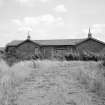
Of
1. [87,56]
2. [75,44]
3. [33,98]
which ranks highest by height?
[75,44]

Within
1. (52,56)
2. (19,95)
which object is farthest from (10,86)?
(52,56)

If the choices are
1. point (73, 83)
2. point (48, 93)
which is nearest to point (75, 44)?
point (73, 83)

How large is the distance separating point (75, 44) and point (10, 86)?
18.6 metres

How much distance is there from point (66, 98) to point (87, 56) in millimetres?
16315

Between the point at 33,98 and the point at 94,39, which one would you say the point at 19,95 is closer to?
the point at 33,98

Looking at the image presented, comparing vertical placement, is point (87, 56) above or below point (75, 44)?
below

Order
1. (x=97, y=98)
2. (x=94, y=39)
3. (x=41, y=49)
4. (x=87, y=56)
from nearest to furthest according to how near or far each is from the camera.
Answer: (x=97, y=98) → (x=87, y=56) → (x=94, y=39) → (x=41, y=49)

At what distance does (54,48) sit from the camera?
80.2ft

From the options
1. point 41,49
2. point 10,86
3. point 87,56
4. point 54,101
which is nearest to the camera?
point 54,101

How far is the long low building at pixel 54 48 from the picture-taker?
906 inches

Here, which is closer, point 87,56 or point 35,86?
point 35,86

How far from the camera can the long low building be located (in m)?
23.0

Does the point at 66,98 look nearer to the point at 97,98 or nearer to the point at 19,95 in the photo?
the point at 97,98

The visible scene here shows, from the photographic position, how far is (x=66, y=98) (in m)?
5.00
